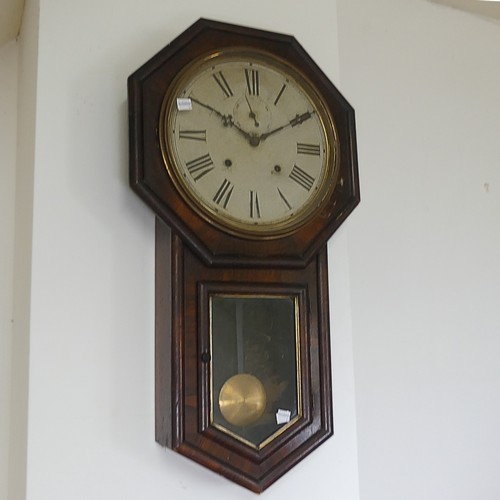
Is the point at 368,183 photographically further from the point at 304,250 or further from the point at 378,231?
the point at 304,250

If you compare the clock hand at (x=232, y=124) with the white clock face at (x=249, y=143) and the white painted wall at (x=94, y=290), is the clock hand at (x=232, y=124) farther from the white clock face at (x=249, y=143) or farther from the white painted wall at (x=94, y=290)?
the white painted wall at (x=94, y=290)

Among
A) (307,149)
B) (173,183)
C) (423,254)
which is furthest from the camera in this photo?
(423,254)

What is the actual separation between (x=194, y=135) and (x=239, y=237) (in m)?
0.17

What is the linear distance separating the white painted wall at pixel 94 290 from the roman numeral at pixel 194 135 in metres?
0.11

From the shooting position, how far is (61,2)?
3.38 feet

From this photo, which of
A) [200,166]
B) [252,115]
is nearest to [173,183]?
[200,166]

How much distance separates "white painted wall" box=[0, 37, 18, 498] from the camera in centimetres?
116

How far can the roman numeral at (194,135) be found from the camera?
3.27ft

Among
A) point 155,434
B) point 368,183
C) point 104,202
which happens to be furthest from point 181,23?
point 155,434

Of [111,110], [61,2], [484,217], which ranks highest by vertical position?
[61,2]

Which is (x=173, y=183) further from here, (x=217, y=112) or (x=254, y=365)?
(x=254, y=365)

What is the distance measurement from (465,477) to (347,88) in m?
0.89

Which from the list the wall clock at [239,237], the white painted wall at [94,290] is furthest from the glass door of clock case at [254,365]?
the white painted wall at [94,290]

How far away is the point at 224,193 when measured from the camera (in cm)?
101
